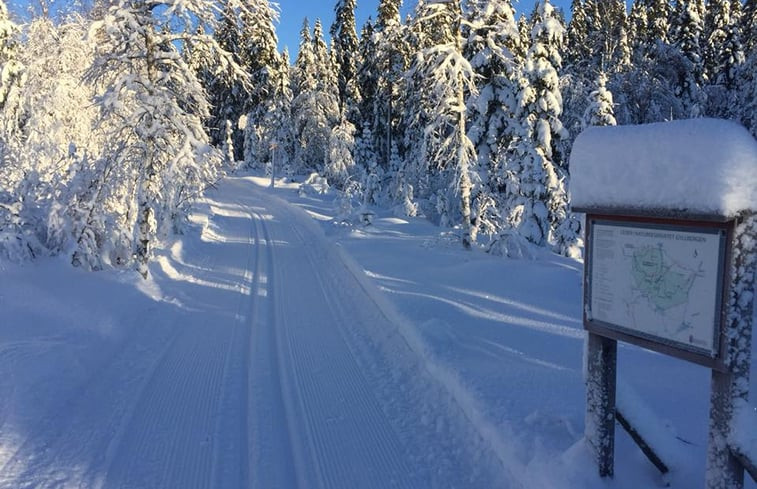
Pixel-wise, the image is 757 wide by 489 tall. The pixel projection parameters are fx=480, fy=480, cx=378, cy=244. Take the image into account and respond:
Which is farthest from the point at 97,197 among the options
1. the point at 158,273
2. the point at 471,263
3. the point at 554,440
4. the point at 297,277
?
the point at 554,440

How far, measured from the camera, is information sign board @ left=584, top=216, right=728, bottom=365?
8.96 feet

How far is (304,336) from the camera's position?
7820 millimetres

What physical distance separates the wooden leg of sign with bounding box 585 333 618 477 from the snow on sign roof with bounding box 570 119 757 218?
107 centimetres

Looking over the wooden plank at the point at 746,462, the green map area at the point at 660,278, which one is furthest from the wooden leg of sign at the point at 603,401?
the wooden plank at the point at 746,462

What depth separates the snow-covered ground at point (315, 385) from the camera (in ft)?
13.9

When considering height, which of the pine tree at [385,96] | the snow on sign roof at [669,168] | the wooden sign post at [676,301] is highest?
the pine tree at [385,96]

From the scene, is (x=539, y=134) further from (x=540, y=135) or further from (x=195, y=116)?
(x=195, y=116)

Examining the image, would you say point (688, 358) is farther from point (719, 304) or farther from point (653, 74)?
point (653, 74)

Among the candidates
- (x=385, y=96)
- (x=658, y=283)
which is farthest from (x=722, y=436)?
(x=385, y=96)

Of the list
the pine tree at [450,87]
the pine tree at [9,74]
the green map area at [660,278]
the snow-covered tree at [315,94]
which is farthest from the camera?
the snow-covered tree at [315,94]

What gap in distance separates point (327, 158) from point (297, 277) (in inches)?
1298

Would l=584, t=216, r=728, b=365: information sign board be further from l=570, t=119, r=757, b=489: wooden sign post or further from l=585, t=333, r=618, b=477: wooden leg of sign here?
l=585, t=333, r=618, b=477: wooden leg of sign

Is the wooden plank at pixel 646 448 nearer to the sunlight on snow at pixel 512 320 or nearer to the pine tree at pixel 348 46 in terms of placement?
the sunlight on snow at pixel 512 320

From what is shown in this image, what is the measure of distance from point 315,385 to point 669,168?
4627 mm
